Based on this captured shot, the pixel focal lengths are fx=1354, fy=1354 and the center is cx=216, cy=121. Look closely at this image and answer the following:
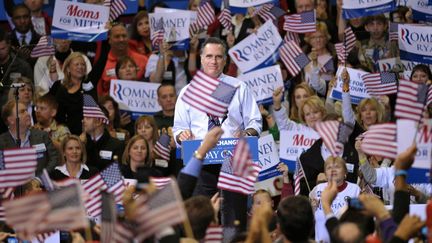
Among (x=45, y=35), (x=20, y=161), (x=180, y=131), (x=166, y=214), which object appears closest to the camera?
(x=166, y=214)

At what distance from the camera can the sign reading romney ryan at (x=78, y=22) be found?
17.2 metres

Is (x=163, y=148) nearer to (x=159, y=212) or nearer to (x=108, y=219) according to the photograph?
(x=108, y=219)

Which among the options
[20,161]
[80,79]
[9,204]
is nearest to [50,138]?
[80,79]

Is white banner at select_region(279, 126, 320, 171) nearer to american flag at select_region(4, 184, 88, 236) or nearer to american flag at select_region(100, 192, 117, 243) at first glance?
american flag at select_region(100, 192, 117, 243)

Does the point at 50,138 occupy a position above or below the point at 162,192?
below

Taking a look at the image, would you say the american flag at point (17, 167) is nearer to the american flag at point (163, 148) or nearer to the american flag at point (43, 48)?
the american flag at point (163, 148)

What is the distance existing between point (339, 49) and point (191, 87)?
246 inches

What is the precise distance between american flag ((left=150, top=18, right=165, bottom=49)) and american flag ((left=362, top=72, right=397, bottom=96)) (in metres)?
2.93

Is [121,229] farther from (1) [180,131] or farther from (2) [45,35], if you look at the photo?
(2) [45,35]

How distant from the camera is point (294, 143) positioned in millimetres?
15133

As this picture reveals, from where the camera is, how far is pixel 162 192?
806 cm

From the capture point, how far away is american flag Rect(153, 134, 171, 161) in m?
15.2

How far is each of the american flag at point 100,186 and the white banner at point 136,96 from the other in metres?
Result: 5.92

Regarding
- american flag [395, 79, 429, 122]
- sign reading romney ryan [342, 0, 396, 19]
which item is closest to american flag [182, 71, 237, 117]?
american flag [395, 79, 429, 122]
